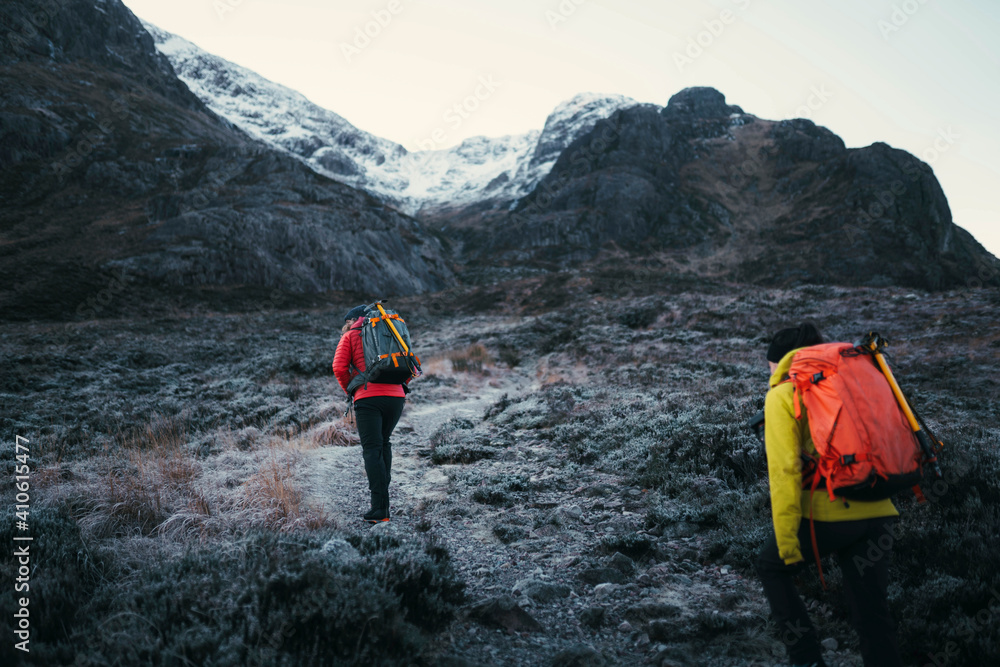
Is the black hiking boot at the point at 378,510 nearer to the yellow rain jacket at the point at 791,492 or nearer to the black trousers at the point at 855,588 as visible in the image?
the black trousers at the point at 855,588

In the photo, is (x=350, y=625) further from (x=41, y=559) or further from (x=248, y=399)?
(x=248, y=399)

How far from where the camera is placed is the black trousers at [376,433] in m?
4.83

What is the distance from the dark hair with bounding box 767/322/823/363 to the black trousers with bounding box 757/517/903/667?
971mm

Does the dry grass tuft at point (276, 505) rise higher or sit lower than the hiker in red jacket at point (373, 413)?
lower

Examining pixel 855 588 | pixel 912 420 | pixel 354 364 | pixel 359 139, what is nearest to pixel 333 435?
pixel 354 364

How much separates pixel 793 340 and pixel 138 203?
54.4m

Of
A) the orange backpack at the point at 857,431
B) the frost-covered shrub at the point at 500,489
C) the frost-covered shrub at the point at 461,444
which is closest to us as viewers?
the orange backpack at the point at 857,431

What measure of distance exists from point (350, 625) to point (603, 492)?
391cm

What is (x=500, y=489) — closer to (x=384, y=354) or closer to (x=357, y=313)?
(x=384, y=354)

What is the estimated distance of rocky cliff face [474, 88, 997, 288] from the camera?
2117 inches

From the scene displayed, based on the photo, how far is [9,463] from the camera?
21.5ft

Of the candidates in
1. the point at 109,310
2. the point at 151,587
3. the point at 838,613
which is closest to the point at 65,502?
the point at 151,587

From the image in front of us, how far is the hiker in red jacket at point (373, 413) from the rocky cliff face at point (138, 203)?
31.2m

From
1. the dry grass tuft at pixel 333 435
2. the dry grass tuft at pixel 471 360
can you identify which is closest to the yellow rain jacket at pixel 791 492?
the dry grass tuft at pixel 333 435
